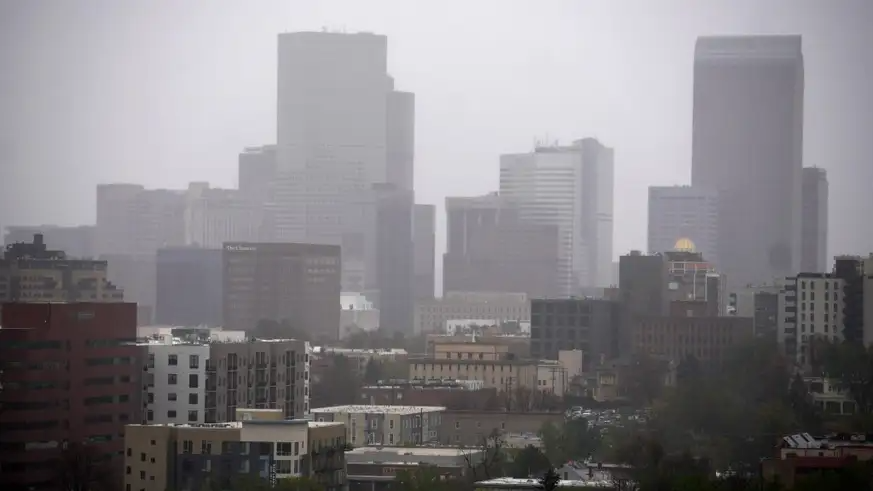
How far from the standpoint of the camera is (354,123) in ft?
601

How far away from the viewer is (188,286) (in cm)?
13500

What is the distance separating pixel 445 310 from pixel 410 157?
113 feet

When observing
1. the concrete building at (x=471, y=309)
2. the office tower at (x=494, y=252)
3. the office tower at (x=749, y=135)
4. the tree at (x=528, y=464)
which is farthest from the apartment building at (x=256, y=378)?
the office tower at (x=494, y=252)

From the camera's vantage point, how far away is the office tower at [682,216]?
163500 millimetres

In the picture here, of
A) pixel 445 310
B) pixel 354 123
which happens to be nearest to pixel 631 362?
pixel 445 310

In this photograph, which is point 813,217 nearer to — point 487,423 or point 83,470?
point 487,423

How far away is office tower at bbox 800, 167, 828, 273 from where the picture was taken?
145 m

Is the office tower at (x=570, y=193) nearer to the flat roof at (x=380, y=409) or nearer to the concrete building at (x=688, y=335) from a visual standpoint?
the concrete building at (x=688, y=335)

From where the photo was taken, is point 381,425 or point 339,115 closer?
point 381,425

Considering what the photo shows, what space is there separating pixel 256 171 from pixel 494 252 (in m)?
19.1

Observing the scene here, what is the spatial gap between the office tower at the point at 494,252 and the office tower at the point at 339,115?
20.5 feet

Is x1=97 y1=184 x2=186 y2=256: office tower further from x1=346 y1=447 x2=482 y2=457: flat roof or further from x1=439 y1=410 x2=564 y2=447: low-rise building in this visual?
x1=346 y1=447 x2=482 y2=457: flat roof

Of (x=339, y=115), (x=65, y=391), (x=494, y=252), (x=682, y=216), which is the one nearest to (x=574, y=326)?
(x=65, y=391)

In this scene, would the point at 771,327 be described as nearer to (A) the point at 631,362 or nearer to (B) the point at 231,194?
(A) the point at 631,362
